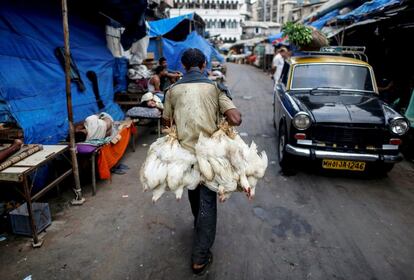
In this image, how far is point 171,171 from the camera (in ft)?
8.02

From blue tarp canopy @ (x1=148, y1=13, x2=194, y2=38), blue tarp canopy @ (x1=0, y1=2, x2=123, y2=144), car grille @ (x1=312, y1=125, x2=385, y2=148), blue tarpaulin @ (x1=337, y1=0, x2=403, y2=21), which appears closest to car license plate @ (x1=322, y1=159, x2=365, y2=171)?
car grille @ (x1=312, y1=125, x2=385, y2=148)

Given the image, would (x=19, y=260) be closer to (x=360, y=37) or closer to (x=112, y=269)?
(x=112, y=269)

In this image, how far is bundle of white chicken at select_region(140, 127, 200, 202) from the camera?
2447 mm

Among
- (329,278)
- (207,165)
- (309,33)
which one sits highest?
(309,33)

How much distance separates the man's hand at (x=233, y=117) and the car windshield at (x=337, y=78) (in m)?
3.61

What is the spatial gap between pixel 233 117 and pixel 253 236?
1.60 meters

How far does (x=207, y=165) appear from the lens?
237 centimetres

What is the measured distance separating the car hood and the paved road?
108 cm

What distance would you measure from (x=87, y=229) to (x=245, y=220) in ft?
6.43

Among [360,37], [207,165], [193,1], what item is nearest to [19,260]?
[207,165]

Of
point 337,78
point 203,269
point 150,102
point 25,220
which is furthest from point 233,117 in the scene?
point 150,102

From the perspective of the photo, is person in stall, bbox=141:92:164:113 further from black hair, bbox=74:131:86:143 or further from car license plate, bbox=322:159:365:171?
car license plate, bbox=322:159:365:171

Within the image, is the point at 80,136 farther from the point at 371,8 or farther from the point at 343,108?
the point at 371,8

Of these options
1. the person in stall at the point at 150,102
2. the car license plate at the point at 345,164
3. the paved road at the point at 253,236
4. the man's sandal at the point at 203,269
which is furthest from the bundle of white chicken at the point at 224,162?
the person in stall at the point at 150,102
